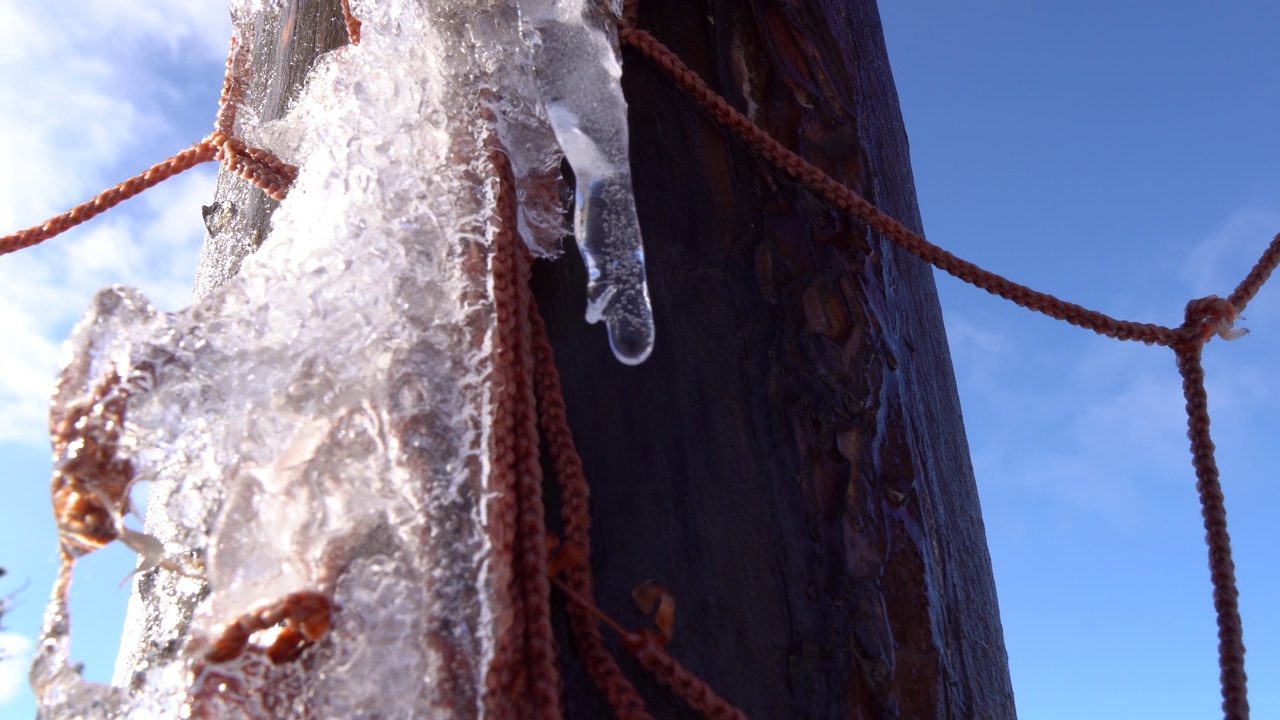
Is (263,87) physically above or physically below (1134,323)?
above

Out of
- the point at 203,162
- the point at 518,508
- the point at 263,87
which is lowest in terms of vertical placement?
the point at 518,508

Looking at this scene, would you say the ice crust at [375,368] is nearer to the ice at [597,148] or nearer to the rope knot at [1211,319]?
the ice at [597,148]

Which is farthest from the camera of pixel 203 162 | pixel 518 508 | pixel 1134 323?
pixel 203 162

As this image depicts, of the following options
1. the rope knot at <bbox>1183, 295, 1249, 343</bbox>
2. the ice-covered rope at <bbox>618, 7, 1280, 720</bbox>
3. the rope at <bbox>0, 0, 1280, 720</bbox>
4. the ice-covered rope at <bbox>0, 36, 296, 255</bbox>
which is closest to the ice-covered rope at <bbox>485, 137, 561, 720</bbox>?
the rope at <bbox>0, 0, 1280, 720</bbox>

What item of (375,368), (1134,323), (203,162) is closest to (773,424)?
(375,368)

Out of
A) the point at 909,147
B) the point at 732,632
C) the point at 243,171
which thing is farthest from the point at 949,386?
the point at 243,171

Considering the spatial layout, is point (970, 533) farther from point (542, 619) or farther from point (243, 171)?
point (243, 171)

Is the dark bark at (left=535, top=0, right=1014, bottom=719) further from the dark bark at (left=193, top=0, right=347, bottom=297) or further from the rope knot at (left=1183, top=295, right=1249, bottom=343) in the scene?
the dark bark at (left=193, top=0, right=347, bottom=297)

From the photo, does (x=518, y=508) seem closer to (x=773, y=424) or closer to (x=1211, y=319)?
(x=773, y=424)
